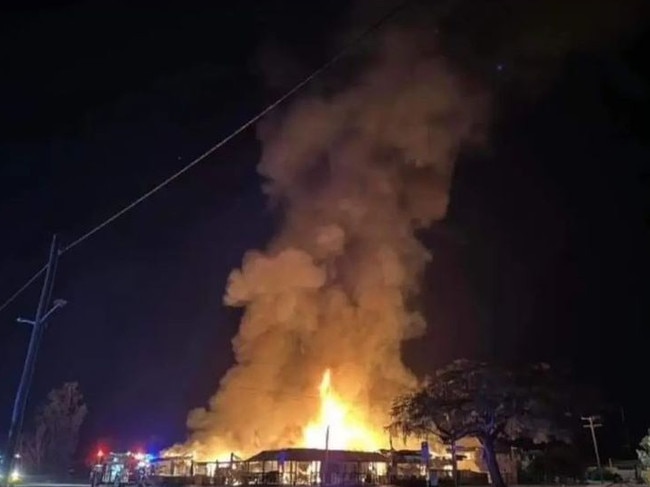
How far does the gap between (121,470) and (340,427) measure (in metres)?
25.0

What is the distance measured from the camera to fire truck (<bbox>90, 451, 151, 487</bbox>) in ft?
176

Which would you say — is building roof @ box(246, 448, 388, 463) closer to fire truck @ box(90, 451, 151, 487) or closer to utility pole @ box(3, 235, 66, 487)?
fire truck @ box(90, 451, 151, 487)

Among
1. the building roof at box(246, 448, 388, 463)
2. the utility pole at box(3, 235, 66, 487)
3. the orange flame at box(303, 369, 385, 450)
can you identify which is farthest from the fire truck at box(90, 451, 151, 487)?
the utility pole at box(3, 235, 66, 487)

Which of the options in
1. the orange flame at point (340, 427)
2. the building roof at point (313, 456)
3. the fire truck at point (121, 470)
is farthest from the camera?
the orange flame at point (340, 427)

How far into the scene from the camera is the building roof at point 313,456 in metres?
58.1

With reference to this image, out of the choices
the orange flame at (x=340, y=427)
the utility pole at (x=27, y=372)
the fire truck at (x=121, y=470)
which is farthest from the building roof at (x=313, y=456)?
the utility pole at (x=27, y=372)

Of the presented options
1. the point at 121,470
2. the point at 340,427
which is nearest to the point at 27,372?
the point at 121,470

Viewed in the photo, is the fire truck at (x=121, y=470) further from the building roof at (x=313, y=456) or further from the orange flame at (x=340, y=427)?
the orange flame at (x=340, y=427)

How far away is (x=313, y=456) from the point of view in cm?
5884

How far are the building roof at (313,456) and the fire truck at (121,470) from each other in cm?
938

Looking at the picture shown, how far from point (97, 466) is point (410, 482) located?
2627 centimetres

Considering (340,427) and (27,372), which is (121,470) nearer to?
(340,427)

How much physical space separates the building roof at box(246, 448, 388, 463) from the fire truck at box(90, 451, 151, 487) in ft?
30.8

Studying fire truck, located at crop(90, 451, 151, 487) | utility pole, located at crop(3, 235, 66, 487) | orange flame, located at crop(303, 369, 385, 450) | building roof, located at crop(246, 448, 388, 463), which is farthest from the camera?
orange flame, located at crop(303, 369, 385, 450)
